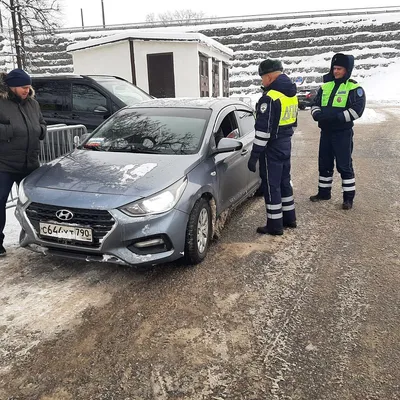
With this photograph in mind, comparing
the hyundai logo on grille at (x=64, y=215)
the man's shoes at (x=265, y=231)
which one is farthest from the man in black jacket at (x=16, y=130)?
the man's shoes at (x=265, y=231)

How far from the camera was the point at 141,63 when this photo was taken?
16688 millimetres

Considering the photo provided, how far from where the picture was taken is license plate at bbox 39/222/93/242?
3.35 metres

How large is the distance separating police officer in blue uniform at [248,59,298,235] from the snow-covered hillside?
32572 mm

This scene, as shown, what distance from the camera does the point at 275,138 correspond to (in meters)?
4.51

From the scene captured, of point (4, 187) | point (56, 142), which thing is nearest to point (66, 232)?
point (4, 187)

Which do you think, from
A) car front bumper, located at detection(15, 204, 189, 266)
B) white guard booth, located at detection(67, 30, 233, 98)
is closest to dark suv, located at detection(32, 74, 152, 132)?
car front bumper, located at detection(15, 204, 189, 266)

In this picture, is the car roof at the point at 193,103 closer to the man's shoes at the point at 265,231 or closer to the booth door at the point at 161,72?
the man's shoes at the point at 265,231

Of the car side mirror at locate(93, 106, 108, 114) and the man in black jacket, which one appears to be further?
the car side mirror at locate(93, 106, 108, 114)

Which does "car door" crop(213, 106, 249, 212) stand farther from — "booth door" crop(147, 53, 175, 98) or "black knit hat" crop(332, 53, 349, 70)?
"booth door" crop(147, 53, 175, 98)

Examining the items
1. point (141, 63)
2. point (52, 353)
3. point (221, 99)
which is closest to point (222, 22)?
point (141, 63)

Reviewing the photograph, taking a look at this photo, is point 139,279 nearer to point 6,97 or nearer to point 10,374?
point 10,374

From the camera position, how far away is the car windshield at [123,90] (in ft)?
26.0

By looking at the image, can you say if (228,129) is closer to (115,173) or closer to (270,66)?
(270,66)

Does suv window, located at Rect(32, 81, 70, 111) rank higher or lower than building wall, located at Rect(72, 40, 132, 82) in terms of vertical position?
lower
